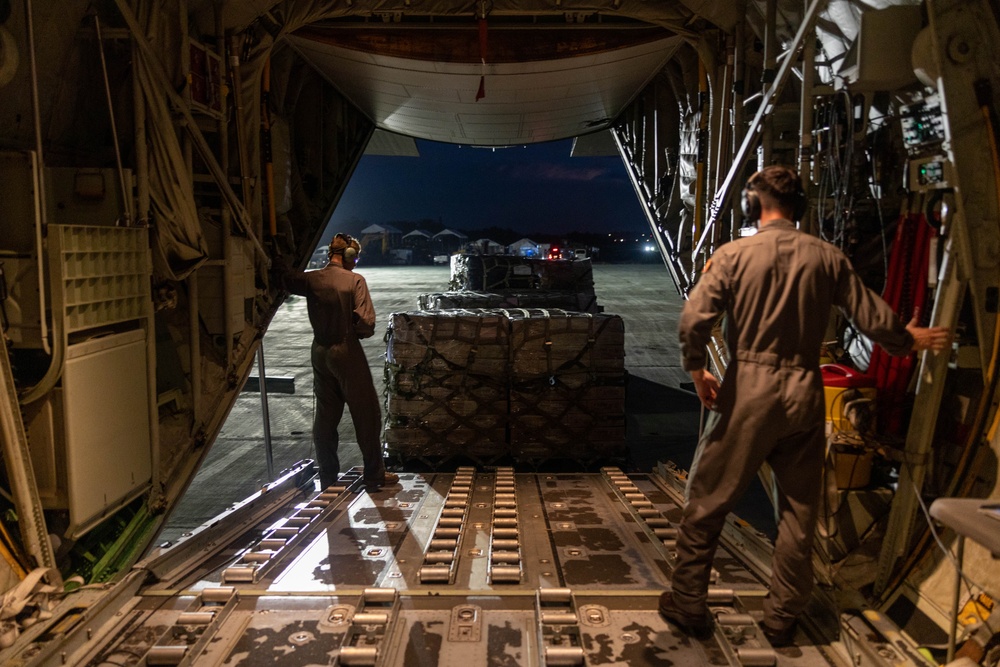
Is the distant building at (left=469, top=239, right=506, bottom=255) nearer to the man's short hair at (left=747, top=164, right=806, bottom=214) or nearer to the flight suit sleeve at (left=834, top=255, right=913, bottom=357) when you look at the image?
the man's short hair at (left=747, top=164, right=806, bottom=214)

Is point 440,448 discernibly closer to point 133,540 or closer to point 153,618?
point 133,540

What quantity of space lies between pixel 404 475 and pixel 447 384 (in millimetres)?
1059

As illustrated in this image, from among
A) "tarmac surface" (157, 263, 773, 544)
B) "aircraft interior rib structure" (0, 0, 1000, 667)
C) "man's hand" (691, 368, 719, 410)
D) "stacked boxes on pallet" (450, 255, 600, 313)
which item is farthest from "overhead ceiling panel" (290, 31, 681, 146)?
"man's hand" (691, 368, 719, 410)

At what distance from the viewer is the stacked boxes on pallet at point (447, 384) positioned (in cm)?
661

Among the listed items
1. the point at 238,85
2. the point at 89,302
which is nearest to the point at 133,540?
the point at 89,302

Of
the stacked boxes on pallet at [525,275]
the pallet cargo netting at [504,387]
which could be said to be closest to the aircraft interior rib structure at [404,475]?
the pallet cargo netting at [504,387]

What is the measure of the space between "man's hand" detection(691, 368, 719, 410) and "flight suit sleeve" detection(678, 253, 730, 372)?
0.03 m

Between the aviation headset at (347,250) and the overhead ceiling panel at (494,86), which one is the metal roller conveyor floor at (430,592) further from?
the overhead ceiling panel at (494,86)

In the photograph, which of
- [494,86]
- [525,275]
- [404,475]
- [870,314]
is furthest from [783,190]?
[525,275]

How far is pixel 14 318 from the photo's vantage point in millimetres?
3469

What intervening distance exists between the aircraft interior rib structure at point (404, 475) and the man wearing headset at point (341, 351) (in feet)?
1.40

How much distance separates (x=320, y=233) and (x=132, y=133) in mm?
3383

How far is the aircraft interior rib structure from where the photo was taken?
314 cm

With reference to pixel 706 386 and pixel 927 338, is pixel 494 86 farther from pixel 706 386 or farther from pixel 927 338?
pixel 927 338
